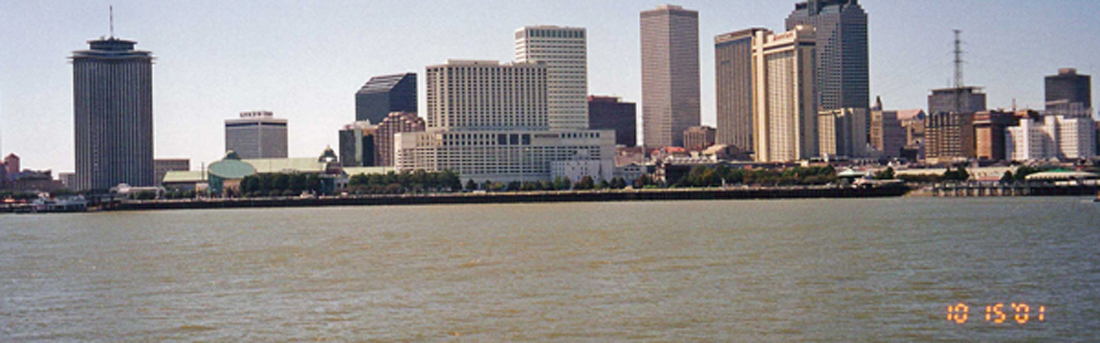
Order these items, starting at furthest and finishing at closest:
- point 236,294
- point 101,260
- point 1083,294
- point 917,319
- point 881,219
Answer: point 881,219 → point 101,260 → point 236,294 → point 1083,294 → point 917,319

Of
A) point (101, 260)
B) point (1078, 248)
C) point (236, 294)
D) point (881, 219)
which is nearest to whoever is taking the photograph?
point (236, 294)

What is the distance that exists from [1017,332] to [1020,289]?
36.7 ft

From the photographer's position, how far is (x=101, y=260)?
3159 inches

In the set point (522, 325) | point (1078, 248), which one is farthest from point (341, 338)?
point (1078, 248)

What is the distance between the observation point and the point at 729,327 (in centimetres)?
4397

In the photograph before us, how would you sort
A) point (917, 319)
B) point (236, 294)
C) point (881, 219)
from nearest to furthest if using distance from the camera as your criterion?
point (917, 319), point (236, 294), point (881, 219)

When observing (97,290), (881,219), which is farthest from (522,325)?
(881,219)

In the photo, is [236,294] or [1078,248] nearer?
[236,294]

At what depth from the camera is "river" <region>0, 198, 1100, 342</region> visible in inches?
1740

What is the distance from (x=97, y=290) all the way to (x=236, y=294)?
7630mm

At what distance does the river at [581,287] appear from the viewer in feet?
145

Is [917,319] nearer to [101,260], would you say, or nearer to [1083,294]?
[1083,294]

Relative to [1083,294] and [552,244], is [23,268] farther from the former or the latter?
[1083,294]

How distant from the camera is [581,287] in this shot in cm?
5584
